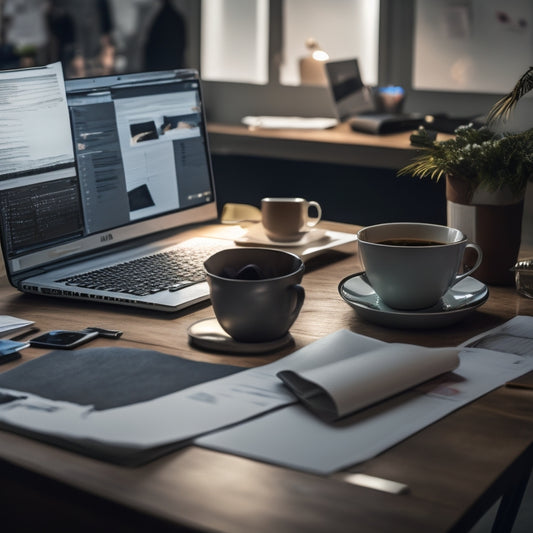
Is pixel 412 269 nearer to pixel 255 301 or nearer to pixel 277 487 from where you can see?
pixel 255 301

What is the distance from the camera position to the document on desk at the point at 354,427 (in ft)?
2.55

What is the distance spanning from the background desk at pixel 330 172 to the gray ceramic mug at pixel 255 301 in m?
1.75

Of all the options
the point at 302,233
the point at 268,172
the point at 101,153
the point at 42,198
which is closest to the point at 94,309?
the point at 42,198

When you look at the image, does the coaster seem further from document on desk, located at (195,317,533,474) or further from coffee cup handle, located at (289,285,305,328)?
document on desk, located at (195,317,533,474)

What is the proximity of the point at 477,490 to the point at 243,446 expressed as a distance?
0.21 metres

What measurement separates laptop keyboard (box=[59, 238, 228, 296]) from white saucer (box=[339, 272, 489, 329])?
249 mm

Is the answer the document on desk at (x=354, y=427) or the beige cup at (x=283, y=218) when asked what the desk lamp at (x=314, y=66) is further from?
the document on desk at (x=354, y=427)

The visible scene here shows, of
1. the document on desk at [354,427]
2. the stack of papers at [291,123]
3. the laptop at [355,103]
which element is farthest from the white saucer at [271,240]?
the stack of papers at [291,123]

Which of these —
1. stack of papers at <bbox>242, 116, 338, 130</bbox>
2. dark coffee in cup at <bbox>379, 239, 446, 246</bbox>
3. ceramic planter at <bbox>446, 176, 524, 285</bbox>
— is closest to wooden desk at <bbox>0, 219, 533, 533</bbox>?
dark coffee in cup at <bbox>379, 239, 446, 246</bbox>

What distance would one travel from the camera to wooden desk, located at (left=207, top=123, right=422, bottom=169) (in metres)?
2.80

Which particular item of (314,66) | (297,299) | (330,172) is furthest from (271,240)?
(314,66)

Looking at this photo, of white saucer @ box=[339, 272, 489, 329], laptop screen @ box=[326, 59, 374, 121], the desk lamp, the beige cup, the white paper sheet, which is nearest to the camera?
the white paper sheet

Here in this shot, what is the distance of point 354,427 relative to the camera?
835 millimetres

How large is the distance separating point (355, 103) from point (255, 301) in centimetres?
237
